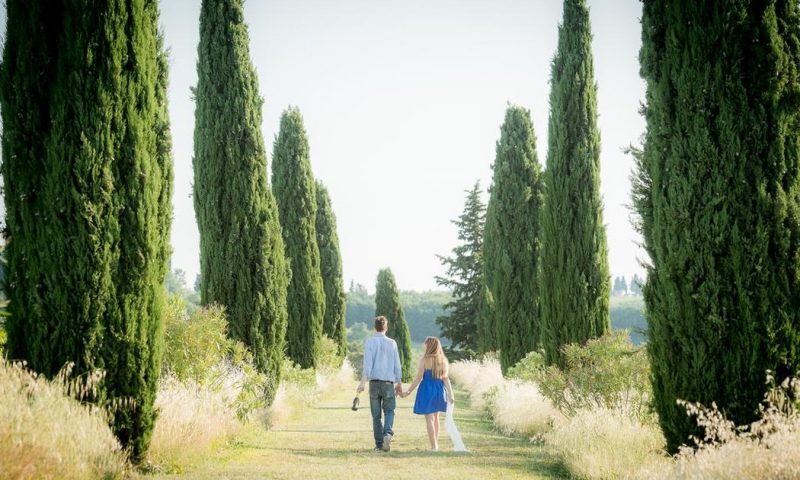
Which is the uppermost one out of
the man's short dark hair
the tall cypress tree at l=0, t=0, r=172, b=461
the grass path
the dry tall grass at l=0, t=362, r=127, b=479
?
the tall cypress tree at l=0, t=0, r=172, b=461

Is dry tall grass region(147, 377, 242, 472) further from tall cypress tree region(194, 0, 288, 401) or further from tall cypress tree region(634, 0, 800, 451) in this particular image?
tall cypress tree region(634, 0, 800, 451)

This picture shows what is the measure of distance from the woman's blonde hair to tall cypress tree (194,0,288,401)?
4053mm

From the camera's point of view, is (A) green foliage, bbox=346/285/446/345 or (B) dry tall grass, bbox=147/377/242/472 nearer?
(B) dry tall grass, bbox=147/377/242/472

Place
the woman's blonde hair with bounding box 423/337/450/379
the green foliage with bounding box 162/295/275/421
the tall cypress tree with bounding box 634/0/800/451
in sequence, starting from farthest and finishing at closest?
the woman's blonde hair with bounding box 423/337/450/379 < the green foliage with bounding box 162/295/275/421 < the tall cypress tree with bounding box 634/0/800/451

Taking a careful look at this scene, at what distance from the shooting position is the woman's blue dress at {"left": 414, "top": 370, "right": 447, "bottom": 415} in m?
9.21

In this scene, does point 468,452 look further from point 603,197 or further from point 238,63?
point 238,63

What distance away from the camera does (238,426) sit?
9547 mm

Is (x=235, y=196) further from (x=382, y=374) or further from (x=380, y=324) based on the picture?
(x=382, y=374)

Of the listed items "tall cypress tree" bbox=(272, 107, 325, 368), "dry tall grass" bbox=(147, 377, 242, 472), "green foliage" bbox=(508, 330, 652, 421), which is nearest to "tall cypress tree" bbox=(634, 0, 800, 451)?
"green foliage" bbox=(508, 330, 652, 421)

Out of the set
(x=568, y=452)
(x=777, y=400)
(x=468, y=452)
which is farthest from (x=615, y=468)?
(x=468, y=452)

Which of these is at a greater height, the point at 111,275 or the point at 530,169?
the point at 530,169

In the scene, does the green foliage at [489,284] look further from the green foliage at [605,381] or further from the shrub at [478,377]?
the green foliage at [605,381]

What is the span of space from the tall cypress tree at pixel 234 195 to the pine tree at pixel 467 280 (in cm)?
2133

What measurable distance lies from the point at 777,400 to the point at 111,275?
6.51 m
